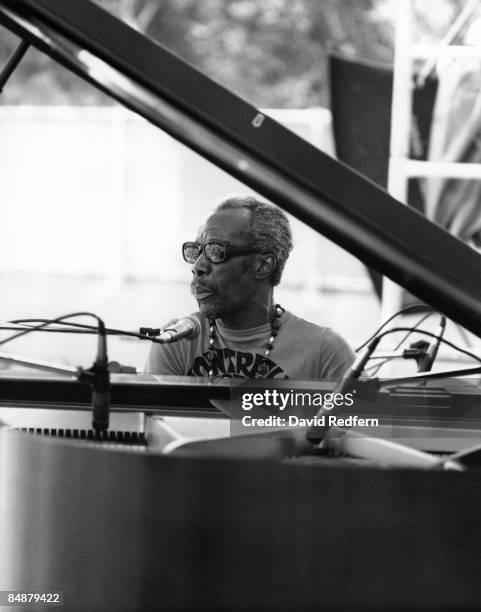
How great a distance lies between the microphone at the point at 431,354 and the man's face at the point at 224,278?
322mm

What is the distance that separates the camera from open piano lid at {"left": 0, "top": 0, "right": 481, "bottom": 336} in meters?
1.39

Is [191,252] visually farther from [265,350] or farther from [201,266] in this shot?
[265,350]

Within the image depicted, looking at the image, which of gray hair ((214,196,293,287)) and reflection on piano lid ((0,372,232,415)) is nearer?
reflection on piano lid ((0,372,232,415))

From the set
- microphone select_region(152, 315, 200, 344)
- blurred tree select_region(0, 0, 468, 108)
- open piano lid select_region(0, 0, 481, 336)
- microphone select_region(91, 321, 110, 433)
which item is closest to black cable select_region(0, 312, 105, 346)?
microphone select_region(91, 321, 110, 433)

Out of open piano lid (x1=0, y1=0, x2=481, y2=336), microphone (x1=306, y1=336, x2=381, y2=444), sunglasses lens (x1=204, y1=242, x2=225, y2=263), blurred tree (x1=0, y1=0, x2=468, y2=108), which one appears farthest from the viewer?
blurred tree (x1=0, y1=0, x2=468, y2=108)

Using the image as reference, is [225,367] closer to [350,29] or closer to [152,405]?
[152,405]

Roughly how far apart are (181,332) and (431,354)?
0.44 meters

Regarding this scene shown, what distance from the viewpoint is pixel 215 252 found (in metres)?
1.70

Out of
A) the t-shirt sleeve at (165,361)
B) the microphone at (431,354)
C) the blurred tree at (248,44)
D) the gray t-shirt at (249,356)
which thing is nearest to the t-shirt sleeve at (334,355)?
the gray t-shirt at (249,356)

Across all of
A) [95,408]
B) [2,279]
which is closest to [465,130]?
[95,408]

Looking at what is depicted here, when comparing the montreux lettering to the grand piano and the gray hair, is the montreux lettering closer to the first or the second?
the gray hair

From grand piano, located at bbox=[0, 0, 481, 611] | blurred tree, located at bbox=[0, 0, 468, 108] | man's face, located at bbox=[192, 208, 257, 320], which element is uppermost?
blurred tree, located at bbox=[0, 0, 468, 108]

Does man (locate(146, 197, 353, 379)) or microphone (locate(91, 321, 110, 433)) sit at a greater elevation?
man (locate(146, 197, 353, 379))

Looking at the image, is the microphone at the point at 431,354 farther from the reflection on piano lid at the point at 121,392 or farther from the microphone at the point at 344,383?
the reflection on piano lid at the point at 121,392
